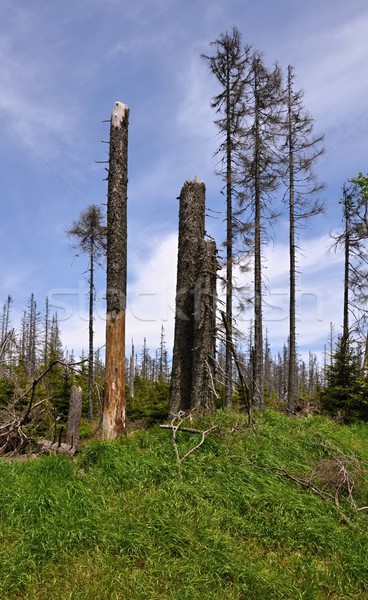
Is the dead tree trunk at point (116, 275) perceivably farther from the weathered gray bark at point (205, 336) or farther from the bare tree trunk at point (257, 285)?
the bare tree trunk at point (257, 285)

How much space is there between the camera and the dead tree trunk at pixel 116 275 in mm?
8375

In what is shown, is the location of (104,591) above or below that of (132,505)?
below

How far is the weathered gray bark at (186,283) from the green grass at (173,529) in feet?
7.07

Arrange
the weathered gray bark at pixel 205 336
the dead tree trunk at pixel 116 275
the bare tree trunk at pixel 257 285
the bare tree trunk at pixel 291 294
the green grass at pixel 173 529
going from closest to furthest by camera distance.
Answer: the green grass at pixel 173 529 < the weathered gray bark at pixel 205 336 < the dead tree trunk at pixel 116 275 < the bare tree trunk at pixel 257 285 < the bare tree trunk at pixel 291 294

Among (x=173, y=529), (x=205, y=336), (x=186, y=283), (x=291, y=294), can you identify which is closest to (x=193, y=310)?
(x=186, y=283)

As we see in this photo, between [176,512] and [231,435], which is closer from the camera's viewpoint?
[176,512]

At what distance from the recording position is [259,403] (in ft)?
54.2

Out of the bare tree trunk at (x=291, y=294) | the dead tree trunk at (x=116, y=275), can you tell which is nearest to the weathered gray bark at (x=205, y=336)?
the dead tree trunk at (x=116, y=275)

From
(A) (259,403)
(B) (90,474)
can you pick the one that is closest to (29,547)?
(B) (90,474)

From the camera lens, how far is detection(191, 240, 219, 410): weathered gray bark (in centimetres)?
788

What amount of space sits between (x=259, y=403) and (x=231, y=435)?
10497mm

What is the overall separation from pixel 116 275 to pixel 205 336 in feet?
7.87

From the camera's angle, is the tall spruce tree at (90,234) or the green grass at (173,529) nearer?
the green grass at (173,529)

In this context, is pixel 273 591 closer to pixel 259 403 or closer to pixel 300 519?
pixel 300 519
